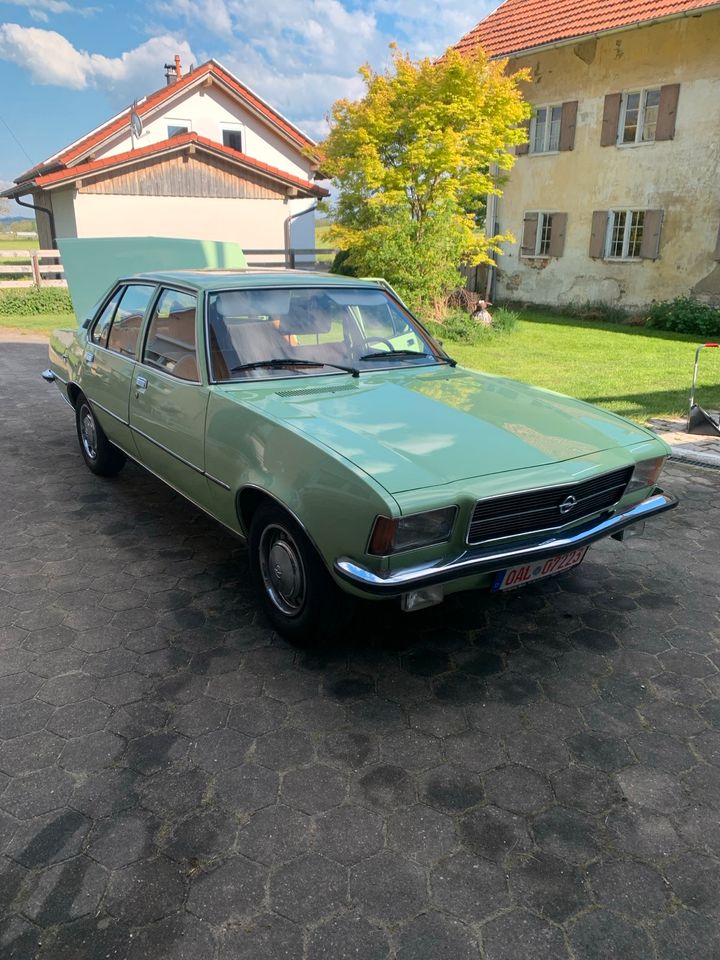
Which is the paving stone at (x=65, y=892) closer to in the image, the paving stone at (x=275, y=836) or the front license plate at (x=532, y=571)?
the paving stone at (x=275, y=836)

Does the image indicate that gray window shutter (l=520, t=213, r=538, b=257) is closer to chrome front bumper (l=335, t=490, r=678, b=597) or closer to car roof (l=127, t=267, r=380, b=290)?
car roof (l=127, t=267, r=380, b=290)

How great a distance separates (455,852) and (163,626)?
6.28 feet

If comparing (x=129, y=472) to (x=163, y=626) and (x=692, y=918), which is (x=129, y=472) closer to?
(x=163, y=626)

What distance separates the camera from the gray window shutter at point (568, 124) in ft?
59.1

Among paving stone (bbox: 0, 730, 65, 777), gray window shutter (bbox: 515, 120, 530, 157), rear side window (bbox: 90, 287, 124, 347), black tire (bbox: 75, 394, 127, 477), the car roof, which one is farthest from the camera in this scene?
gray window shutter (bbox: 515, 120, 530, 157)

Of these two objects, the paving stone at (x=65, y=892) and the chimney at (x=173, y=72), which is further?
the chimney at (x=173, y=72)

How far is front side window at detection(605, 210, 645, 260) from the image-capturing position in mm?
17219

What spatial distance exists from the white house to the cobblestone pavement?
58.3 feet

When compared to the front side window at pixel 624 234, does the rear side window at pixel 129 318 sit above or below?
below

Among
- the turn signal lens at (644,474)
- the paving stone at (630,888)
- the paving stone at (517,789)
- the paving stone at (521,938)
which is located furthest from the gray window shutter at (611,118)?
the paving stone at (521,938)

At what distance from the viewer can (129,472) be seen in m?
5.98

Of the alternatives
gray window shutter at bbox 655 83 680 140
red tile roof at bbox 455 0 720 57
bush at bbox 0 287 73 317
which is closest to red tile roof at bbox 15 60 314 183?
bush at bbox 0 287 73 317

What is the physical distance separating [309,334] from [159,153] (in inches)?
757

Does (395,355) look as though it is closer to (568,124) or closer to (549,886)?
(549,886)
